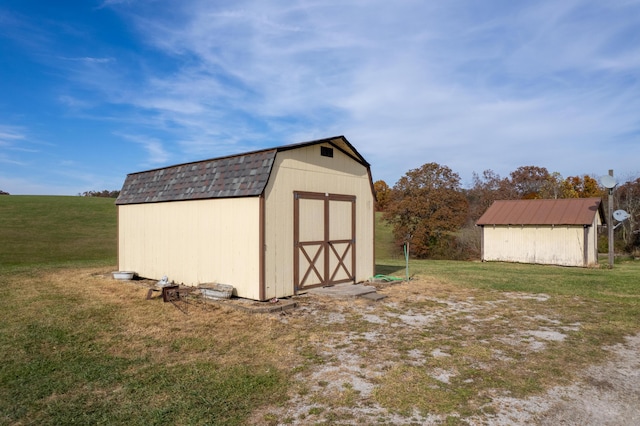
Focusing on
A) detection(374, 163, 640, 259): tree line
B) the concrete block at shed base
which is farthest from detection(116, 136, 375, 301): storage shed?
detection(374, 163, 640, 259): tree line

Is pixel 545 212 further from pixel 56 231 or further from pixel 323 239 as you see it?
pixel 56 231

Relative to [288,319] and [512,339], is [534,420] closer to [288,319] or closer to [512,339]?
[512,339]

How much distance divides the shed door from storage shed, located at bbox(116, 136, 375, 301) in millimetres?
25

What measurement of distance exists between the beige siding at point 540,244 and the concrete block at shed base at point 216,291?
59.8 feet

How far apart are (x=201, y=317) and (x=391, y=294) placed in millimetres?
4795

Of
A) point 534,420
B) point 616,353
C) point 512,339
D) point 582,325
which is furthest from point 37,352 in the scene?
point 582,325

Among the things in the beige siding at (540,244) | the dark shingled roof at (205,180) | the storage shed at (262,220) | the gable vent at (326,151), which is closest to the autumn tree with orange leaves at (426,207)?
the beige siding at (540,244)

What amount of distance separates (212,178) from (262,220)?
7.82ft

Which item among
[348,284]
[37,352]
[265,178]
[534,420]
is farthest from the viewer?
[348,284]

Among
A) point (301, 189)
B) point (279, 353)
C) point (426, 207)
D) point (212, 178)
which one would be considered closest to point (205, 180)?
point (212, 178)

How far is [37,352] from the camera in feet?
18.3

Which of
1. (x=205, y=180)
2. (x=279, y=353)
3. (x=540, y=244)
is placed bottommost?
(x=279, y=353)

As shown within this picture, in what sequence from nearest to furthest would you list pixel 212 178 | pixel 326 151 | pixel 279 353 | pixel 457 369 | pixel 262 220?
pixel 457 369
pixel 279 353
pixel 262 220
pixel 212 178
pixel 326 151

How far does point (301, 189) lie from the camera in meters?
9.88
